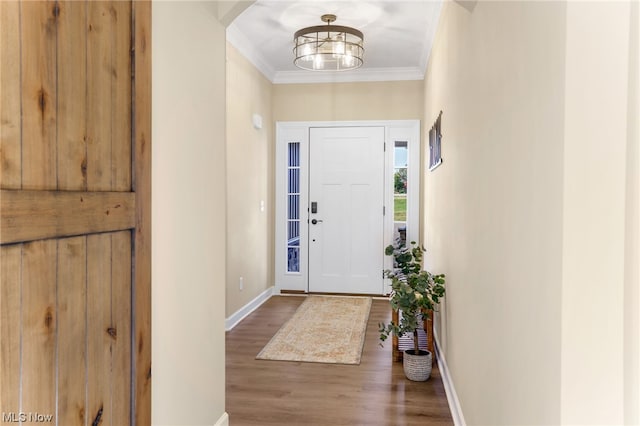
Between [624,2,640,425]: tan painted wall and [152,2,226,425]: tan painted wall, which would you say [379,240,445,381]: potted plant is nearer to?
[152,2,226,425]: tan painted wall

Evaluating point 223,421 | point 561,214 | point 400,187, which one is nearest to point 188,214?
point 223,421

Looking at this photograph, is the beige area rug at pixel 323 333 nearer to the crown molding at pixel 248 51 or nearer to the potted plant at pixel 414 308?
the potted plant at pixel 414 308

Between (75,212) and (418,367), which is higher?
(75,212)

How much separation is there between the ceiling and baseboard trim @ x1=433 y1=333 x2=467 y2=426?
8.29ft

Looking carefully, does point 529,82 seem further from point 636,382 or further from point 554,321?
point 636,382

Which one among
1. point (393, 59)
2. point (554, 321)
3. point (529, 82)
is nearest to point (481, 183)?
point (529, 82)

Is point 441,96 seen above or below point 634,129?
above

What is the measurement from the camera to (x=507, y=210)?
1600 millimetres

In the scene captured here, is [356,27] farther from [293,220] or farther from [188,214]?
[188,214]

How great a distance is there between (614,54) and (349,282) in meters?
5.18

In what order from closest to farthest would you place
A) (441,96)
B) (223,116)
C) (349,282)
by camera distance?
1. (223,116)
2. (441,96)
3. (349,282)

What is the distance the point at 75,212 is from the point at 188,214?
709mm

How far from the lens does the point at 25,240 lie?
3.95 ft

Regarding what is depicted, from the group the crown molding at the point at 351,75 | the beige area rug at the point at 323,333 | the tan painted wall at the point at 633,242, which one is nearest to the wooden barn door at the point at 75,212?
the tan painted wall at the point at 633,242
